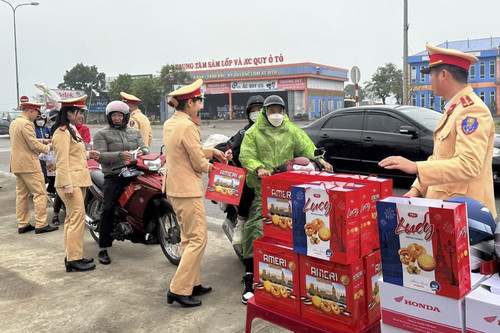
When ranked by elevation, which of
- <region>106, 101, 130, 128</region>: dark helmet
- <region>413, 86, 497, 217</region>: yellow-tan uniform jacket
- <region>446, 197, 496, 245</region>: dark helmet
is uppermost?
<region>106, 101, 130, 128</region>: dark helmet

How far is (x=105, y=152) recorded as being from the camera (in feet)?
17.1

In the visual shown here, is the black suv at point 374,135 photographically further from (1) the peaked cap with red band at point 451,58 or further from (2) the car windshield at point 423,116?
(1) the peaked cap with red band at point 451,58

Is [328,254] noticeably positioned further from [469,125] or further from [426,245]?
[469,125]

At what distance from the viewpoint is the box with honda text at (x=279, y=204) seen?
2634 millimetres

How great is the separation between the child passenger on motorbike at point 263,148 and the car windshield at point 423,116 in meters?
Answer: 4.51

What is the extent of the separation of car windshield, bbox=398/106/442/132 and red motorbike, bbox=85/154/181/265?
194 inches

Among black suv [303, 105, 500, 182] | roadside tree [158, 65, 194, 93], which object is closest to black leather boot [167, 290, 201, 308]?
black suv [303, 105, 500, 182]

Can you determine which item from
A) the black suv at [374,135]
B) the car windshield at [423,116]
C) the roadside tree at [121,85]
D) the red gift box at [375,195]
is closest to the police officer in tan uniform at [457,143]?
the red gift box at [375,195]

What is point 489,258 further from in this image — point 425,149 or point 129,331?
point 425,149

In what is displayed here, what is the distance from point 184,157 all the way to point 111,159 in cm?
163

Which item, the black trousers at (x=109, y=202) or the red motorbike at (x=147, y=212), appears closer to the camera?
the red motorbike at (x=147, y=212)

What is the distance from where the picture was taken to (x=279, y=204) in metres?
→ 2.69

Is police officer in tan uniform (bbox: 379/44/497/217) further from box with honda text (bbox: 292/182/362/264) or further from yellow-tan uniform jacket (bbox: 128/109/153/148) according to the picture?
yellow-tan uniform jacket (bbox: 128/109/153/148)

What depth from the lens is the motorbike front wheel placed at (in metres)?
4.85
